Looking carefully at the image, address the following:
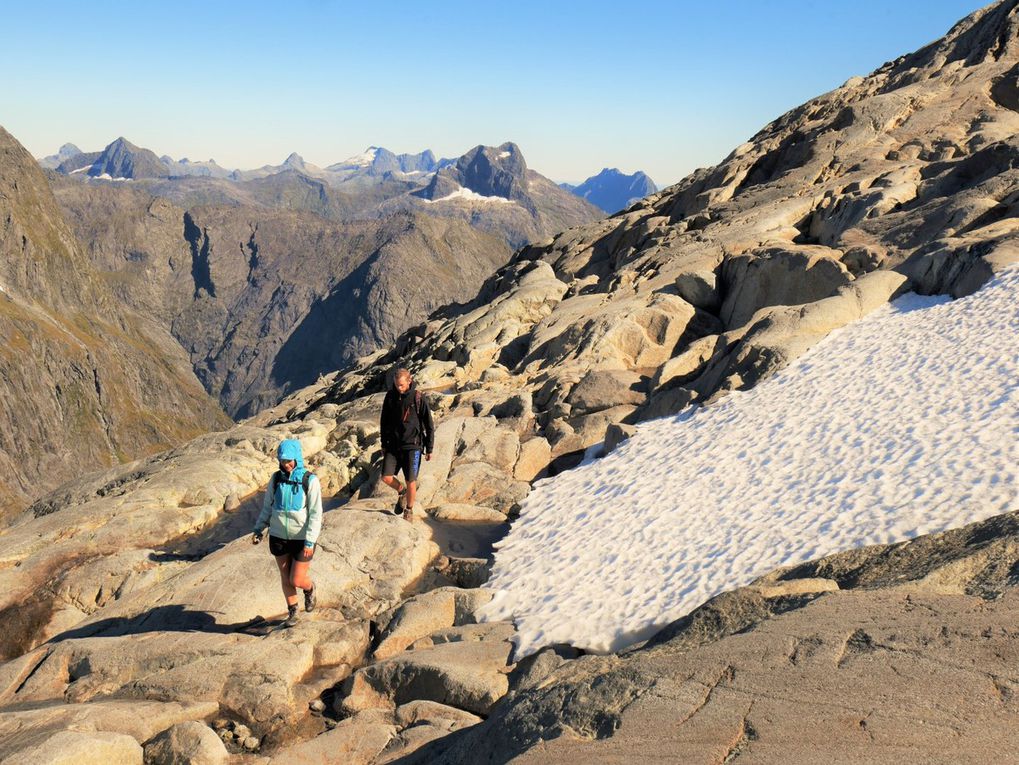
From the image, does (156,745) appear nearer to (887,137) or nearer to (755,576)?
(755,576)

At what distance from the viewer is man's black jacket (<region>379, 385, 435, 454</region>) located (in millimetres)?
19375

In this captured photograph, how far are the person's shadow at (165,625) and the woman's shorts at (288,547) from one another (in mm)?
1810

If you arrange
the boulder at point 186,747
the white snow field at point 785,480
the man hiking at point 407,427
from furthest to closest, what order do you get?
1. the man hiking at point 407,427
2. the white snow field at point 785,480
3. the boulder at point 186,747

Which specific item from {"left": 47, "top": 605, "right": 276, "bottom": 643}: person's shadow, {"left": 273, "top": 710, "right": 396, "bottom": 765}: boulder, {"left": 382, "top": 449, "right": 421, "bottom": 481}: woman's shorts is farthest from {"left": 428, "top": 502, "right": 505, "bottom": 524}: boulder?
{"left": 273, "top": 710, "right": 396, "bottom": 765}: boulder

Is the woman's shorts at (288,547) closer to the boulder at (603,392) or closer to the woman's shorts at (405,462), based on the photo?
the woman's shorts at (405,462)

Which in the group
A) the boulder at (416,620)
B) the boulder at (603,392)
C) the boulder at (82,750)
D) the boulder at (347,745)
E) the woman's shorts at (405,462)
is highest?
the woman's shorts at (405,462)

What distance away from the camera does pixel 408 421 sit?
1952 centimetres

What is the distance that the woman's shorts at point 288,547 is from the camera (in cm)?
1514

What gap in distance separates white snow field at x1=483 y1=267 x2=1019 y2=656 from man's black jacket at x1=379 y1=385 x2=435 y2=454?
3.58m

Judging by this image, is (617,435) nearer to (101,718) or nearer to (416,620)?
(416,620)

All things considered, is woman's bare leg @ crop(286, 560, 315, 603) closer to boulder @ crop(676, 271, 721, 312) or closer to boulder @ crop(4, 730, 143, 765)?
boulder @ crop(4, 730, 143, 765)

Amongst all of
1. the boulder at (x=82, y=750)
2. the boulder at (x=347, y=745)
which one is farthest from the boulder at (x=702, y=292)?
the boulder at (x=82, y=750)

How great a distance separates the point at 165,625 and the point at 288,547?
11.6 ft

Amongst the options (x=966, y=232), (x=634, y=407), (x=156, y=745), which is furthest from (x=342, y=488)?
(x=966, y=232)
